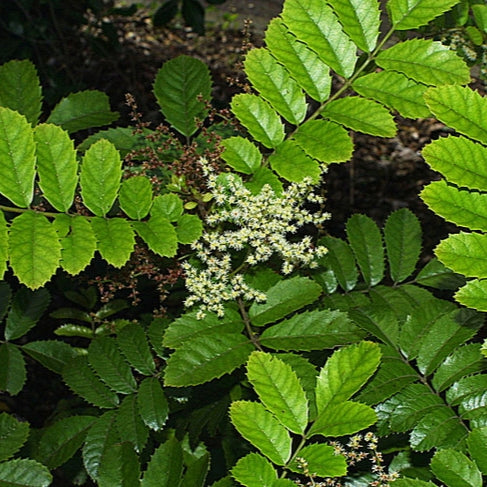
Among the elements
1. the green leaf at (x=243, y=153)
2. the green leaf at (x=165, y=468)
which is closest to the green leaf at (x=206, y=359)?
the green leaf at (x=165, y=468)

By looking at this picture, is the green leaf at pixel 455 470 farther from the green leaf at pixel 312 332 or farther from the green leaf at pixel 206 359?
the green leaf at pixel 206 359

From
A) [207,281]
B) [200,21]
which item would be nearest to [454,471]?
[207,281]

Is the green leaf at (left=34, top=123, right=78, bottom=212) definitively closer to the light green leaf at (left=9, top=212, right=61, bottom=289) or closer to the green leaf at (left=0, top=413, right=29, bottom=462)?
the light green leaf at (left=9, top=212, right=61, bottom=289)

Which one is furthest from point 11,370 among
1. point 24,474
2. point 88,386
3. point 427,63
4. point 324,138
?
point 427,63

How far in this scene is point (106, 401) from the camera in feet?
5.62

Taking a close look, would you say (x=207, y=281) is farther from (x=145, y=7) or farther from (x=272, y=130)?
(x=145, y=7)

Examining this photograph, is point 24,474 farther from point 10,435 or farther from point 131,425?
point 131,425

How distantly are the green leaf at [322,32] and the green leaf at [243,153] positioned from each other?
25cm

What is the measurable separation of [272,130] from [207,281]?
38cm

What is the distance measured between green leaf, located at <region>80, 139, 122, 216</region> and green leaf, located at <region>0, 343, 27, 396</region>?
2.06 feet

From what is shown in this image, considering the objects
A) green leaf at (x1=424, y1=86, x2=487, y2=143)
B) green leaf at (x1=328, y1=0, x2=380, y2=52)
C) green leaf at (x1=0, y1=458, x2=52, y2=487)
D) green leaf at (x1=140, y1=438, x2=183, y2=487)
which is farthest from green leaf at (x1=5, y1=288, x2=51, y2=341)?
green leaf at (x1=424, y1=86, x2=487, y2=143)

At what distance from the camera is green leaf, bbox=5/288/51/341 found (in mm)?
2008

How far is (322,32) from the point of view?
1.56 meters

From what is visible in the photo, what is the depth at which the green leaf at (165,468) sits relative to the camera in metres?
1.40
